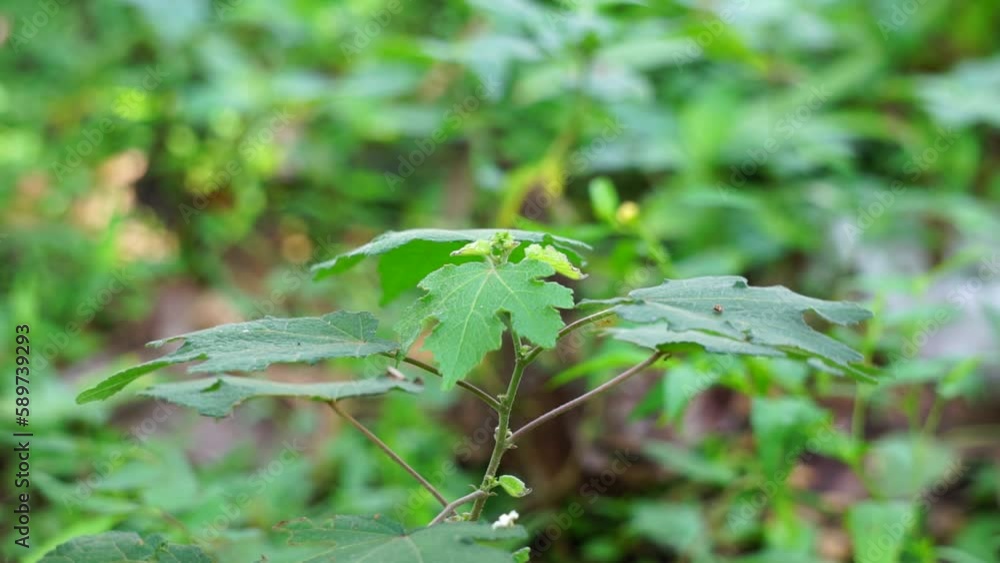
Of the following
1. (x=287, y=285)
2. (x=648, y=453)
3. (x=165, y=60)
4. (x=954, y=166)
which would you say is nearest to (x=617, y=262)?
(x=648, y=453)

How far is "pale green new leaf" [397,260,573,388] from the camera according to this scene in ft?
2.79

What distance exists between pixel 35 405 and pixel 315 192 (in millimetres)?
1260

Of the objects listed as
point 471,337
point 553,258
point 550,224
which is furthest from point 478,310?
point 550,224

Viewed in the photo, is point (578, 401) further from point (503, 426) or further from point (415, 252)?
point (415, 252)

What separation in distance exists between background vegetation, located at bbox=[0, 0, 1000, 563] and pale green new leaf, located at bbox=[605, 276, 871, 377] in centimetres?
62

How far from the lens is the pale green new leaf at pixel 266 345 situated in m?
0.89

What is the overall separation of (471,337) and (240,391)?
31 cm

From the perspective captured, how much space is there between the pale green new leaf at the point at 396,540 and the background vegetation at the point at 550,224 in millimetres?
602

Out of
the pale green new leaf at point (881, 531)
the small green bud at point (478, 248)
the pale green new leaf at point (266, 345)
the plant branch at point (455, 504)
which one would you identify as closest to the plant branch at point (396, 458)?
the plant branch at point (455, 504)

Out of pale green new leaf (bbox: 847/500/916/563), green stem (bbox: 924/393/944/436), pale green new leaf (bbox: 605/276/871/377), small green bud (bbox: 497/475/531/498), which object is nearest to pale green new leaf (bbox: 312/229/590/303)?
pale green new leaf (bbox: 605/276/871/377)

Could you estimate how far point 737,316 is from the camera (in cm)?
94

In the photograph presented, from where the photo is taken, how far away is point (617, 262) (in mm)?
1919

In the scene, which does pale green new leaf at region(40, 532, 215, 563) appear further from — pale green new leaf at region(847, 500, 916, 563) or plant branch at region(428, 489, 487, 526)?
pale green new leaf at region(847, 500, 916, 563)

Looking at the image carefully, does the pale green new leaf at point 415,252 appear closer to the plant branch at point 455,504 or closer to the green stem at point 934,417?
the plant branch at point 455,504
